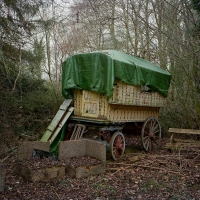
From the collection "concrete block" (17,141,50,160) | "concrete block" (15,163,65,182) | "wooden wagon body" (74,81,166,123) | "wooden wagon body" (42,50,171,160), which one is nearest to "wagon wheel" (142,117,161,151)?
"wooden wagon body" (42,50,171,160)

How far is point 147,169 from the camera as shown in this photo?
6.28 meters

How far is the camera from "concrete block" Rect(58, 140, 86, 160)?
5.94 meters

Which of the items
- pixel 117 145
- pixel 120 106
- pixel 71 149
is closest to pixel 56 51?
pixel 120 106

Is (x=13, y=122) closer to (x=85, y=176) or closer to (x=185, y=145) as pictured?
(x=85, y=176)

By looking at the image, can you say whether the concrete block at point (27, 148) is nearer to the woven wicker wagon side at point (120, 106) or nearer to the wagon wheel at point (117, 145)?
the woven wicker wagon side at point (120, 106)

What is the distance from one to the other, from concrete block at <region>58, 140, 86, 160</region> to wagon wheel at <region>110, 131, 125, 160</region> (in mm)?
928

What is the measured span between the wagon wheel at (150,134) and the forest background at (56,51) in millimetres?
1438

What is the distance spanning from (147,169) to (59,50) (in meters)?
7.27

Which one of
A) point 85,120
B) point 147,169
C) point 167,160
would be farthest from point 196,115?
point 85,120

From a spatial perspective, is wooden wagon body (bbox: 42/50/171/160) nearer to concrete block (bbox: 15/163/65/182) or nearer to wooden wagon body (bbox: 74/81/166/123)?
wooden wagon body (bbox: 74/81/166/123)

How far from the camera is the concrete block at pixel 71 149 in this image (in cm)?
594

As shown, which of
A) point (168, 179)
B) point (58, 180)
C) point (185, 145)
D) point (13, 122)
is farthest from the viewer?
point (13, 122)

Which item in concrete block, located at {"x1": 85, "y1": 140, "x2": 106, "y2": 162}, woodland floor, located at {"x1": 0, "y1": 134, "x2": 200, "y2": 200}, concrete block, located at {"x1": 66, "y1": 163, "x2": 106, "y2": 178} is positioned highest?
concrete block, located at {"x1": 85, "y1": 140, "x2": 106, "y2": 162}

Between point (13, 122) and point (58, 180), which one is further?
point (13, 122)
